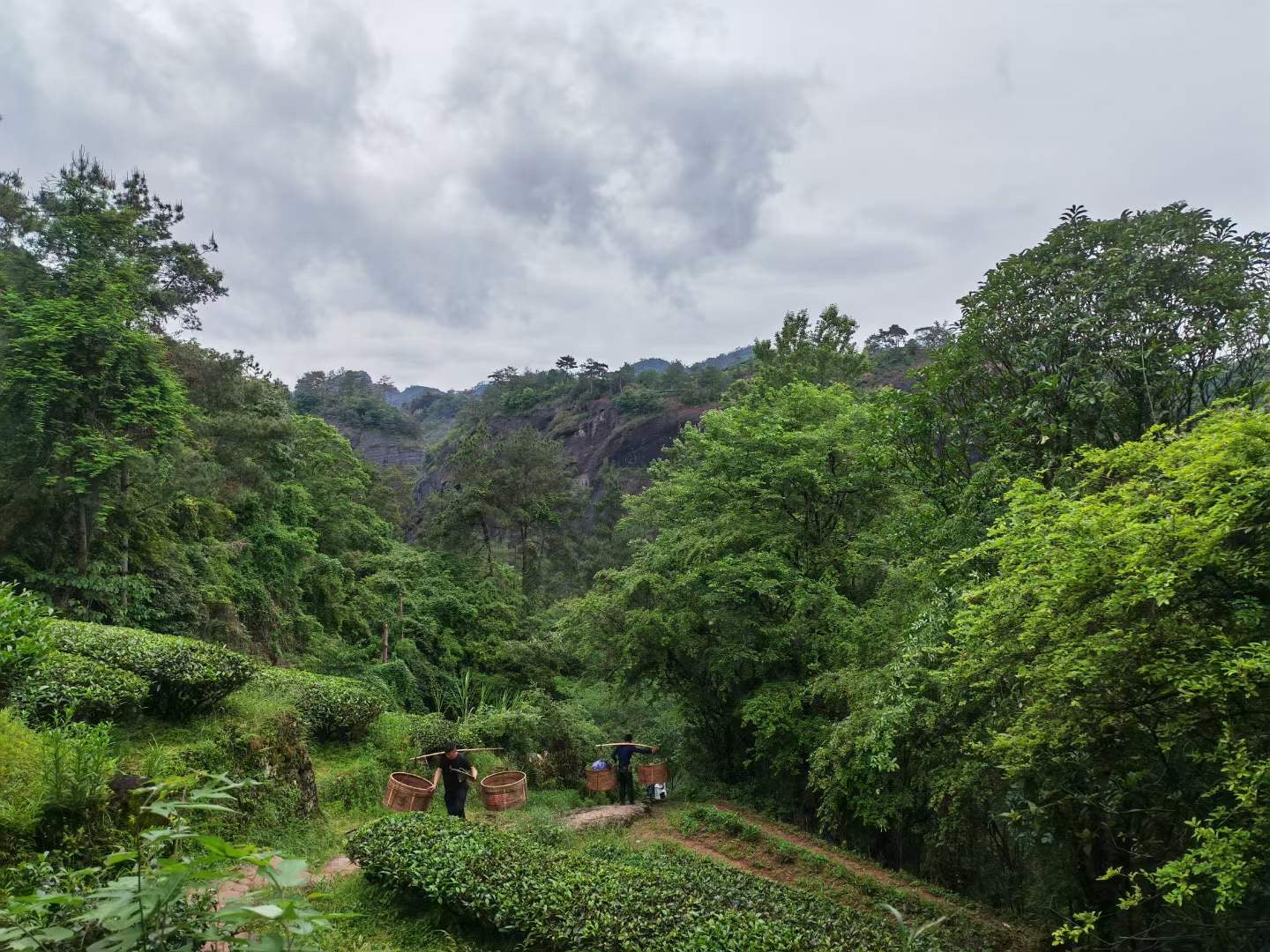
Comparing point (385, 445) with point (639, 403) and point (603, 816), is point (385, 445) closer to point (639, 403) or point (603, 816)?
point (639, 403)

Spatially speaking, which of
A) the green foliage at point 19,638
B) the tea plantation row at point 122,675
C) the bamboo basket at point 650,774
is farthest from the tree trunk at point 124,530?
the bamboo basket at point 650,774

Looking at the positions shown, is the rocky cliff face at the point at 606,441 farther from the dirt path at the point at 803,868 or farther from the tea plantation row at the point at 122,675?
the tea plantation row at the point at 122,675

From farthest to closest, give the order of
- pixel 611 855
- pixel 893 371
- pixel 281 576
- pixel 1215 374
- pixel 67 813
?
pixel 893 371, pixel 281 576, pixel 611 855, pixel 1215 374, pixel 67 813

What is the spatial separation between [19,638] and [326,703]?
5.02 meters

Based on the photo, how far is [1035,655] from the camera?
5410 millimetres

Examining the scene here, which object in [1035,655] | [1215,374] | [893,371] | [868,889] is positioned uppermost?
[893,371]

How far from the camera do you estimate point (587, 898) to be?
211 inches

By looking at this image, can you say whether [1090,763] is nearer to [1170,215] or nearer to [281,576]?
[1170,215]

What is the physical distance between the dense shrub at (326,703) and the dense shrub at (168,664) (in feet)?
6.24

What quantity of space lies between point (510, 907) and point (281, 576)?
548 inches

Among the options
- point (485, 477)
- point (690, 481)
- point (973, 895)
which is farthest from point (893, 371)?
point (973, 895)

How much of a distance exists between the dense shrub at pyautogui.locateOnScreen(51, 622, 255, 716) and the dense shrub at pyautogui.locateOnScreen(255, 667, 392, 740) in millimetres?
1902

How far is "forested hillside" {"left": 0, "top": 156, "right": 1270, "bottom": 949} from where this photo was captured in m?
4.36

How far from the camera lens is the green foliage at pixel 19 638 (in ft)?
17.3
